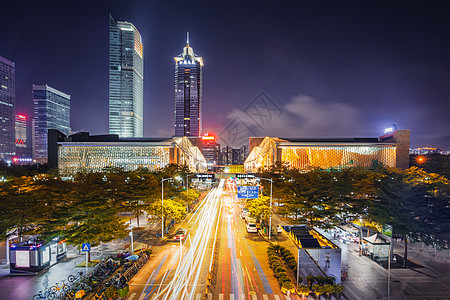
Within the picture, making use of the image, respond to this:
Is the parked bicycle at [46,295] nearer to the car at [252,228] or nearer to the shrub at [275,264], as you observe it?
the shrub at [275,264]

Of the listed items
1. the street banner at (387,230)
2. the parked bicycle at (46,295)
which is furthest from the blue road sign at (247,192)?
the parked bicycle at (46,295)

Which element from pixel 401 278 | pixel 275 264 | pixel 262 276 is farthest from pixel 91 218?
pixel 401 278

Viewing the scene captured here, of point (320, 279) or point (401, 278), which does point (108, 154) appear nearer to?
point (320, 279)

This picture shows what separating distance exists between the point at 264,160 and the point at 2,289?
108 meters

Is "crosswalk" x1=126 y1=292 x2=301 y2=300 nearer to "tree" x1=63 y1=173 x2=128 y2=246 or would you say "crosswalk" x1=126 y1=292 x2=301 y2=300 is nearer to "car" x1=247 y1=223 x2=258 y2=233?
"tree" x1=63 y1=173 x2=128 y2=246

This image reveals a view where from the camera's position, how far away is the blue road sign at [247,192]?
106 feet

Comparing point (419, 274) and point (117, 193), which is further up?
point (117, 193)

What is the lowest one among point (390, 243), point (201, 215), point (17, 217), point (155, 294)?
point (201, 215)

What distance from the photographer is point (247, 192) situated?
3284 centimetres

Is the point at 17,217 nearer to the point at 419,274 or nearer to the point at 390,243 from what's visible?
the point at 390,243

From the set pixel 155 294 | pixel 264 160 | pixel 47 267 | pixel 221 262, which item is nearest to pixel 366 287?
pixel 221 262

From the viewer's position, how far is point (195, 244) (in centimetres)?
2742

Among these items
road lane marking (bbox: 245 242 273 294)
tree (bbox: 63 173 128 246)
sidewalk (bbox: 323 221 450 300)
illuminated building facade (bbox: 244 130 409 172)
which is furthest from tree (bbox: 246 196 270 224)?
illuminated building facade (bbox: 244 130 409 172)

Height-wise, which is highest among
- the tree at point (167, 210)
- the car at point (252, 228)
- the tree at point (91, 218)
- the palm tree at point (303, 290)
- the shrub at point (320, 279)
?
the tree at point (91, 218)
